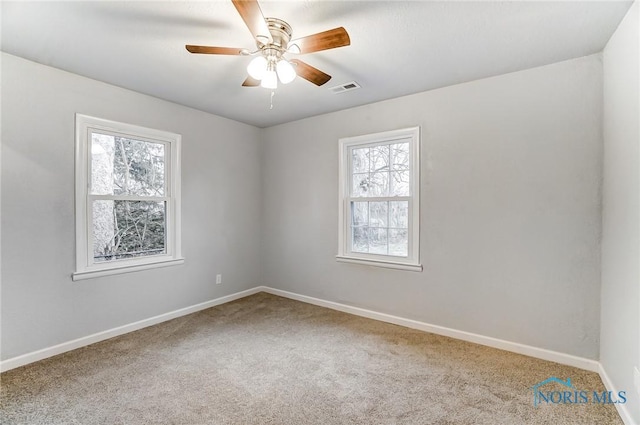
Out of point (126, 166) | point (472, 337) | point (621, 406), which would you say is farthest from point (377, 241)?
point (126, 166)

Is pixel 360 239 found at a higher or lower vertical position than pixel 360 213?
lower

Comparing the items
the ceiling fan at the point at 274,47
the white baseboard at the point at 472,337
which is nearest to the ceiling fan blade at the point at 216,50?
the ceiling fan at the point at 274,47

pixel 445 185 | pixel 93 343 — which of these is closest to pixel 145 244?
pixel 93 343

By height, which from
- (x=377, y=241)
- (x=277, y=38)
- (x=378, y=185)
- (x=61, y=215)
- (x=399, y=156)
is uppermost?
(x=277, y=38)

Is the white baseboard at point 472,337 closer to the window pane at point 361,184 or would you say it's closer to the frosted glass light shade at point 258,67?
the window pane at point 361,184

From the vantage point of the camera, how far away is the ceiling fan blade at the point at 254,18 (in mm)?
1435

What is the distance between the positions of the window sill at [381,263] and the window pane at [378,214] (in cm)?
42

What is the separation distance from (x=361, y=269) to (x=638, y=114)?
8.50 ft

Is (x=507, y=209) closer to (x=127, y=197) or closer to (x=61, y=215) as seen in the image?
(x=127, y=197)

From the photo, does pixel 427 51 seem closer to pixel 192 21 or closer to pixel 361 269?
pixel 192 21

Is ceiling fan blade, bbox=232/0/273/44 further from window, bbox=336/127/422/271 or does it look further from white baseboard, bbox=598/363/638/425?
white baseboard, bbox=598/363/638/425

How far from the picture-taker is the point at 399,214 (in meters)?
3.34

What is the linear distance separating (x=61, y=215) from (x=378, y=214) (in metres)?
3.08

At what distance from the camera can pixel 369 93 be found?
10.3 feet
